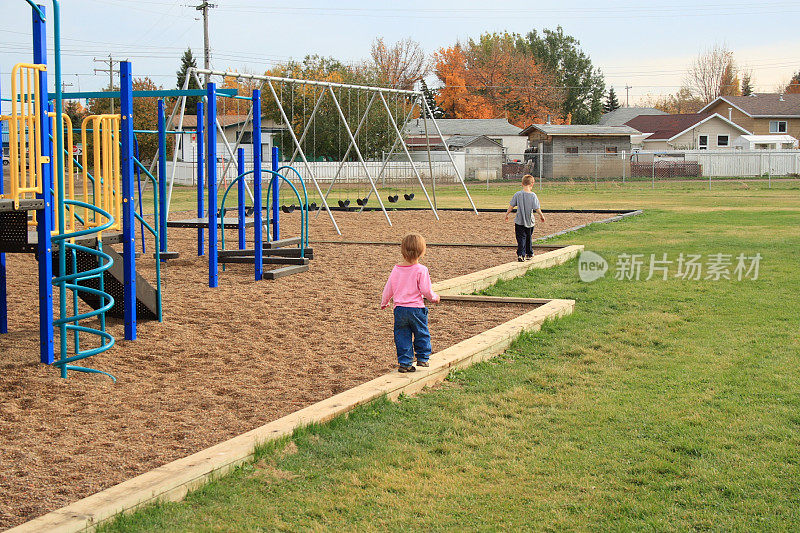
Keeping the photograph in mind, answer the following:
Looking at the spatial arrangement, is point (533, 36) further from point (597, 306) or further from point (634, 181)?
point (597, 306)

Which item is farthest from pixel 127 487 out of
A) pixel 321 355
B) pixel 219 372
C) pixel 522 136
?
pixel 522 136

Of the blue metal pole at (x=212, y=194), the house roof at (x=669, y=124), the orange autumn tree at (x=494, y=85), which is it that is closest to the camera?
the blue metal pole at (x=212, y=194)

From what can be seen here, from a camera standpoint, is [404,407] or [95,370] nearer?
[404,407]

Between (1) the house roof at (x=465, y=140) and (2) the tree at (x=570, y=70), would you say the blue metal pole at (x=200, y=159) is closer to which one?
(1) the house roof at (x=465, y=140)

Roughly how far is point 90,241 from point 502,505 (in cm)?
460

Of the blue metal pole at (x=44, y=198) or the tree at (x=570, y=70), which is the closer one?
the blue metal pole at (x=44, y=198)

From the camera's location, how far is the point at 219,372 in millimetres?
6668

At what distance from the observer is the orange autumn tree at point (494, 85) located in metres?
81.6

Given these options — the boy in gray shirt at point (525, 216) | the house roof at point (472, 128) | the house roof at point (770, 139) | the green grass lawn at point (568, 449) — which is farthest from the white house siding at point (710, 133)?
the green grass lawn at point (568, 449)

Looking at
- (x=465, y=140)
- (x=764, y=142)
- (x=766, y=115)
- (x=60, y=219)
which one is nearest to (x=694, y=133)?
(x=764, y=142)

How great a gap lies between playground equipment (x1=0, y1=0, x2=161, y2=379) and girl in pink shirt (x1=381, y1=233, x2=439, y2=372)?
234cm

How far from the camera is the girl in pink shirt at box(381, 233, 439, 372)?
6.25 m

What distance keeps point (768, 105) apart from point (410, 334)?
7366 centimetres

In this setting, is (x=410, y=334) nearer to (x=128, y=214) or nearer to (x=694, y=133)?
(x=128, y=214)
